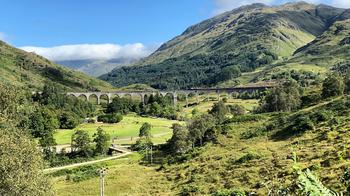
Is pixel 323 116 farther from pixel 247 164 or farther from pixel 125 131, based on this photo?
pixel 125 131

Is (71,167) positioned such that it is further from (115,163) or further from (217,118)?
(217,118)

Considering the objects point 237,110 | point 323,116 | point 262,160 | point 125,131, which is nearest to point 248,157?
point 262,160

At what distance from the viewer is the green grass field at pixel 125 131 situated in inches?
5128

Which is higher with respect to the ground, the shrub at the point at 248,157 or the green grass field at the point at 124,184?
the shrub at the point at 248,157

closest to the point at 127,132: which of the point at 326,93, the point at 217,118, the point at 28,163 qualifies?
the point at 217,118

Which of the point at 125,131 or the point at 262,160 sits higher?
the point at 262,160

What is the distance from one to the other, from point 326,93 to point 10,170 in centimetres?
8649

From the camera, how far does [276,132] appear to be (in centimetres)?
8188

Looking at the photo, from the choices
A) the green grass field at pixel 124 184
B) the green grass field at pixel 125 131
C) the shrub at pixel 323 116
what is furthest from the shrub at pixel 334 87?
the green grass field at pixel 124 184

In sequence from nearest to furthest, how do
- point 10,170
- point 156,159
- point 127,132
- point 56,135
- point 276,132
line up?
point 10,170 < point 276,132 < point 156,159 < point 56,135 < point 127,132

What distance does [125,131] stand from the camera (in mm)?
148125

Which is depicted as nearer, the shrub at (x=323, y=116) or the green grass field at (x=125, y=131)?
the shrub at (x=323, y=116)

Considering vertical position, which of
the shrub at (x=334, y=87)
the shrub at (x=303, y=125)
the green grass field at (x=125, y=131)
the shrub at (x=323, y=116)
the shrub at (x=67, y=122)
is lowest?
the green grass field at (x=125, y=131)

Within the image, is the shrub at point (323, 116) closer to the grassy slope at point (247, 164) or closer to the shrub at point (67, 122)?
the grassy slope at point (247, 164)
